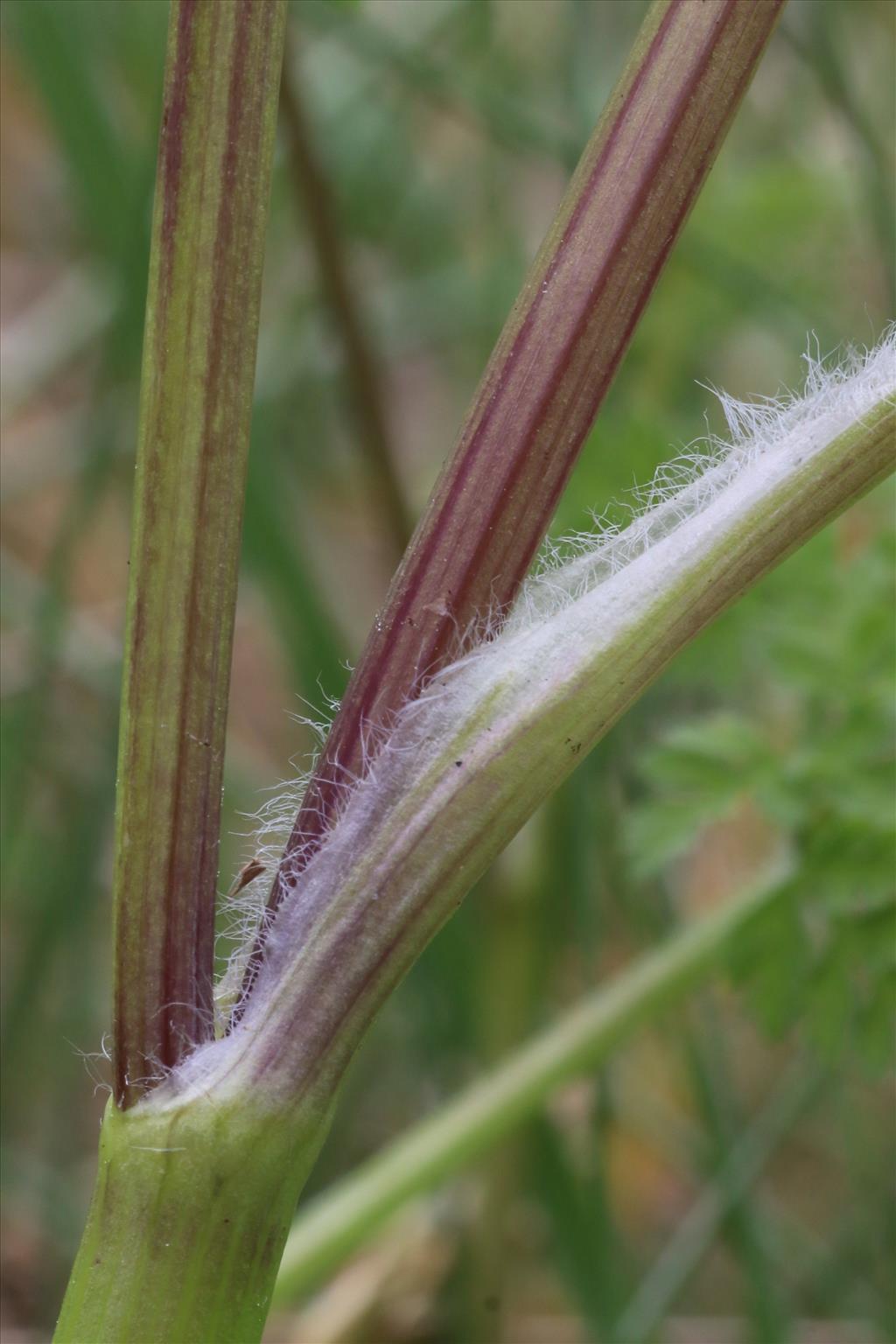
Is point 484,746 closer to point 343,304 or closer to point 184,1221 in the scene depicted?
point 184,1221

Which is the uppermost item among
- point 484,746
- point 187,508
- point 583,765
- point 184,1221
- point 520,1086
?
point 187,508

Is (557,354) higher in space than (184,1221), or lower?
higher

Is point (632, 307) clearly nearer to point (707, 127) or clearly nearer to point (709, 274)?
point (707, 127)

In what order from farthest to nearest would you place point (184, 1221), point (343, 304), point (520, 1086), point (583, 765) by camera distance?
point (343, 304), point (583, 765), point (520, 1086), point (184, 1221)

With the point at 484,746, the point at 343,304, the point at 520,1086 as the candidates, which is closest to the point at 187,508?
the point at 484,746

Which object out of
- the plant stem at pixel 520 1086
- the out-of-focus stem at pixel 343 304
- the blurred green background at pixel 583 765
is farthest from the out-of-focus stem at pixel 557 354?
the out-of-focus stem at pixel 343 304

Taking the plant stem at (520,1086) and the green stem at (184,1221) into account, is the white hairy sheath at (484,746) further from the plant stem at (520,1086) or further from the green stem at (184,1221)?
the plant stem at (520,1086)

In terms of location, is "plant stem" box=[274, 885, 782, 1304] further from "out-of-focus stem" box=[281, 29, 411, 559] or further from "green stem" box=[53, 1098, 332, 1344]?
"out-of-focus stem" box=[281, 29, 411, 559]

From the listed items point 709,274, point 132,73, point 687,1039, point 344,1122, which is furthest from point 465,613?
point 132,73
